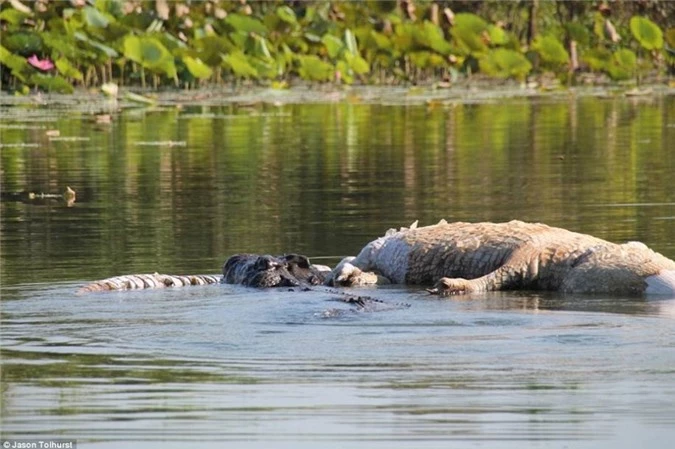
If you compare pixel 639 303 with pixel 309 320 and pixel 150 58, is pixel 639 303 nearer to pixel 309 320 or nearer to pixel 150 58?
pixel 309 320

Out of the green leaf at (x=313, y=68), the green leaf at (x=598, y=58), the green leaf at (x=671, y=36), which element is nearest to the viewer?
the green leaf at (x=313, y=68)

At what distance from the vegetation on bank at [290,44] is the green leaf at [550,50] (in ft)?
0.07

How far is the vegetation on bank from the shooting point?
91.0 feet

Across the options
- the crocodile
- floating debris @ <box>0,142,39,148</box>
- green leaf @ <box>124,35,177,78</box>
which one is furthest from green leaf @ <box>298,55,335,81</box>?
the crocodile

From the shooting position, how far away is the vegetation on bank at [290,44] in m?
27.8

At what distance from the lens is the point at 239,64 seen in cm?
2823

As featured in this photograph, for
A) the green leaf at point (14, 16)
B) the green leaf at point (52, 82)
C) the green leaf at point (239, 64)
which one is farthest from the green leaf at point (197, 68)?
the green leaf at point (14, 16)

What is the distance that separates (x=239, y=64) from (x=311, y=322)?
66.2ft

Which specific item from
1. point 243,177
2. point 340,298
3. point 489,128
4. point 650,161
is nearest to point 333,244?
point 340,298

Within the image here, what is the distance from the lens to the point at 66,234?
12.3 metres

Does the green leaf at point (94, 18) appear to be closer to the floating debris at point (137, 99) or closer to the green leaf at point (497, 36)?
the floating debris at point (137, 99)

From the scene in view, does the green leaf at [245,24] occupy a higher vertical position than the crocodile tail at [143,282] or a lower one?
higher

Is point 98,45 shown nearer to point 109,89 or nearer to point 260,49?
point 109,89

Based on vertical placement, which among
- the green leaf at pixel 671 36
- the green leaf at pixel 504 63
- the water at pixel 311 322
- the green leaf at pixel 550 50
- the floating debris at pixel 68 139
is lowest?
the water at pixel 311 322
